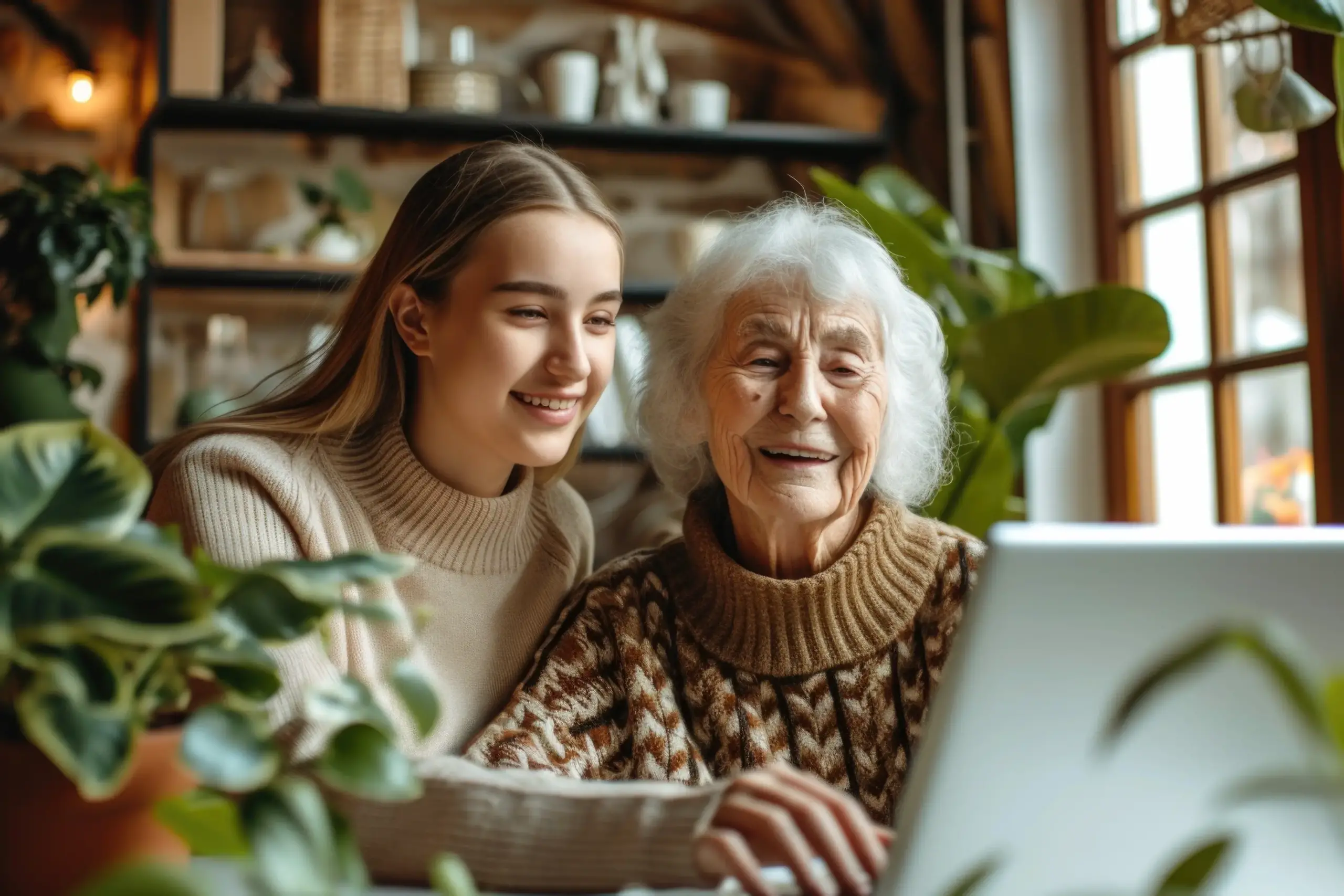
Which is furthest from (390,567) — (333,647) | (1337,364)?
(1337,364)

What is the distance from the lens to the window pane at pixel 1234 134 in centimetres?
264

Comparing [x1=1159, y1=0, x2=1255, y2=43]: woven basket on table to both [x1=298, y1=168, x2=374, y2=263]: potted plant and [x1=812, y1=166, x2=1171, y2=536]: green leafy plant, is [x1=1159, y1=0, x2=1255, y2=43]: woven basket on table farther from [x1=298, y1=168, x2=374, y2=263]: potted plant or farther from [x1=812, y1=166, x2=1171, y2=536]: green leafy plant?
[x1=298, y1=168, x2=374, y2=263]: potted plant

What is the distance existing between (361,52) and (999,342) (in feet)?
7.02

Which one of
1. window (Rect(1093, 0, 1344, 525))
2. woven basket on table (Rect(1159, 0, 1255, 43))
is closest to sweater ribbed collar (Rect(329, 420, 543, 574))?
woven basket on table (Rect(1159, 0, 1255, 43))

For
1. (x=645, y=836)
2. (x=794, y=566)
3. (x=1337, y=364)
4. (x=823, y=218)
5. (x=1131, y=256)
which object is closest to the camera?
(x=645, y=836)

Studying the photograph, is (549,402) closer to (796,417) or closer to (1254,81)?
(796,417)

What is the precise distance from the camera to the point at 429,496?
1.61m

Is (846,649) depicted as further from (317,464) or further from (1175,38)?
(1175,38)

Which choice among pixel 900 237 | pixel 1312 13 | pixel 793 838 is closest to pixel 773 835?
pixel 793 838

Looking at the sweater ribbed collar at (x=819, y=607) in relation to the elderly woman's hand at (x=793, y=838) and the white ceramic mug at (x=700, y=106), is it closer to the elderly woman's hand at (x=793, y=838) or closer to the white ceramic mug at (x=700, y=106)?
the elderly woman's hand at (x=793, y=838)

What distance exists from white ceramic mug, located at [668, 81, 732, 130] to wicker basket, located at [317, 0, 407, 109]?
A: 78 centimetres

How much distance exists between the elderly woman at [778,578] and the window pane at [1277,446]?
1350 mm

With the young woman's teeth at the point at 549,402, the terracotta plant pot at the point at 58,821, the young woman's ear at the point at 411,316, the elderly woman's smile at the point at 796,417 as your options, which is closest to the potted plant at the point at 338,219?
the young woman's ear at the point at 411,316

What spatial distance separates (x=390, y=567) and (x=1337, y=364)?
7.57ft
